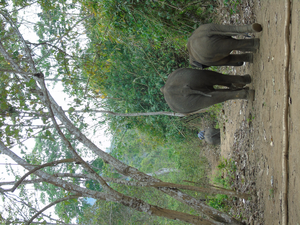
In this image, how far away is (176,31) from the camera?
6.08 metres

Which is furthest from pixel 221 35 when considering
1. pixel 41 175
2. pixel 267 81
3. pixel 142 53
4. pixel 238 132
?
pixel 142 53

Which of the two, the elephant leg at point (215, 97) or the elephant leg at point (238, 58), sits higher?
the elephant leg at point (238, 58)

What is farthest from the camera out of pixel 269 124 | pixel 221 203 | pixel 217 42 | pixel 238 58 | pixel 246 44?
pixel 221 203

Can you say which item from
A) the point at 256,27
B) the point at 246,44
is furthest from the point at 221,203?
the point at 256,27

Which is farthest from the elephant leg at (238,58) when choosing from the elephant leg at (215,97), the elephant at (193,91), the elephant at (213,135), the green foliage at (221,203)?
the elephant at (213,135)

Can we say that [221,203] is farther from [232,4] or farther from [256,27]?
[232,4]

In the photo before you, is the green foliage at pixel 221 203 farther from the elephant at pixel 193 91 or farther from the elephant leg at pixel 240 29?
the elephant leg at pixel 240 29

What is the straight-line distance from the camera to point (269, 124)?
3285mm

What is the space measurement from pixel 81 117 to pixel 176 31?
3.26 m

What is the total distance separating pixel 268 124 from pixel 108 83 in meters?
6.21

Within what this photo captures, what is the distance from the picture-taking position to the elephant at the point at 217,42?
3486mm

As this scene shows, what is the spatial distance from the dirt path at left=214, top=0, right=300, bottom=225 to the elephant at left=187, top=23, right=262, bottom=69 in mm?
214

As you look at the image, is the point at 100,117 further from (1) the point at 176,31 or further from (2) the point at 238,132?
(2) the point at 238,132

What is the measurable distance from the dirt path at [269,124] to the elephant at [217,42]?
21cm
